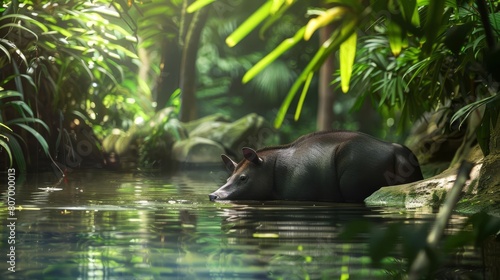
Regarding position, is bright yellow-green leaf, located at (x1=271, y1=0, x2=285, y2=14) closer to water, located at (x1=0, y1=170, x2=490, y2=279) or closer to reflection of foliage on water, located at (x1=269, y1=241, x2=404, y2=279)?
water, located at (x1=0, y1=170, x2=490, y2=279)

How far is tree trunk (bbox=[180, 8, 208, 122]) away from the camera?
1591cm

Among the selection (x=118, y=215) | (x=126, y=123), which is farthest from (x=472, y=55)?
(x=126, y=123)

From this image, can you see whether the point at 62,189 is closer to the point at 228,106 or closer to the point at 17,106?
the point at 17,106

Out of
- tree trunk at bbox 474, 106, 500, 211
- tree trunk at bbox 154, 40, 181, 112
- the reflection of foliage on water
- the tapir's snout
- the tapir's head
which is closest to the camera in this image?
the reflection of foliage on water

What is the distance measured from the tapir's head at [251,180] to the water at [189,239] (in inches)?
8.5

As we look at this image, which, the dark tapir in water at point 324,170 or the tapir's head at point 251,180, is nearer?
the dark tapir in water at point 324,170

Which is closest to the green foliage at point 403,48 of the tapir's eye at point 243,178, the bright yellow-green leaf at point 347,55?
the bright yellow-green leaf at point 347,55

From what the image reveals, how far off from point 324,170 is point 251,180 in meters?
0.50

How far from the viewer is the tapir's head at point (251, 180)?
566 centimetres

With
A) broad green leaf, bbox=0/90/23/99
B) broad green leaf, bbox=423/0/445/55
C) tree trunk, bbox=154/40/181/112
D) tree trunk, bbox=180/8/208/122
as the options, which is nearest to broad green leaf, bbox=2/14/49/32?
broad green leaf, bbox=0/90/23/99

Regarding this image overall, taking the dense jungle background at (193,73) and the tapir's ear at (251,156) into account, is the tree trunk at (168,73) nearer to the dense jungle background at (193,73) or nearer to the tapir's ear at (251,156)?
the dense jungle background at (193,73)

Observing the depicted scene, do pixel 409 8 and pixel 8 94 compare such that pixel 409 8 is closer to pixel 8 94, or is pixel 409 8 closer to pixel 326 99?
pixel 8 94

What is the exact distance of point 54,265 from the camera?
251 centimetres

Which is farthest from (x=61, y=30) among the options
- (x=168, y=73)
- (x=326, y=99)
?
(x=168, y=73)
